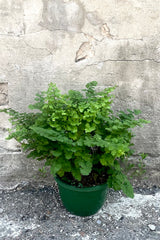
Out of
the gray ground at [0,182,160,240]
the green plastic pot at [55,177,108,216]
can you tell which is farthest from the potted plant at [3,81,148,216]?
the gray ground at [0,182,160,240]

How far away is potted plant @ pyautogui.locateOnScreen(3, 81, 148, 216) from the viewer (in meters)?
1.77

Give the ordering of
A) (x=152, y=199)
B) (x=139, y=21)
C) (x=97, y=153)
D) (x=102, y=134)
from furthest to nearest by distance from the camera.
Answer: (x=152, y=199) → (x=139, y=21) → (x=97, y=153) → (x=102, y=134)

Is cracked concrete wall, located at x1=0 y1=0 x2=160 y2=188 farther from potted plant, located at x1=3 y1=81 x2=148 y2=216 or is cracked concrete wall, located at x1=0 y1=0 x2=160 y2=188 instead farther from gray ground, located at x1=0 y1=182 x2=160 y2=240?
gray ground, located at x1=0 y1=182 x2=160 y2=240

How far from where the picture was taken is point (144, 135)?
2.53 m

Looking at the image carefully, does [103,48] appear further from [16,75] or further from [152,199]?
[152,199]

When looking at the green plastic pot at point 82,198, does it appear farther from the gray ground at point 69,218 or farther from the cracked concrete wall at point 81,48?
the cracked concrete wall at point 81,48

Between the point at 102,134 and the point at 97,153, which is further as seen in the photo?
the point at 97,153

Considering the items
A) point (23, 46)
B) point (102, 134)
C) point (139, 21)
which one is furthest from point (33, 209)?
point (139, 21)

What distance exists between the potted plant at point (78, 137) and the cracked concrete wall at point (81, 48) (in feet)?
1.28

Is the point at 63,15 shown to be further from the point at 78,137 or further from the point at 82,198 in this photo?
the point at 82,198

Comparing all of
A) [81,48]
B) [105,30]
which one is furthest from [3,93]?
[105,30]

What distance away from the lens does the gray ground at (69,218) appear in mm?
2053

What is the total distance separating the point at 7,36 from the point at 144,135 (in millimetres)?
1674

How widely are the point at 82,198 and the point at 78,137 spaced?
57 centimetres
